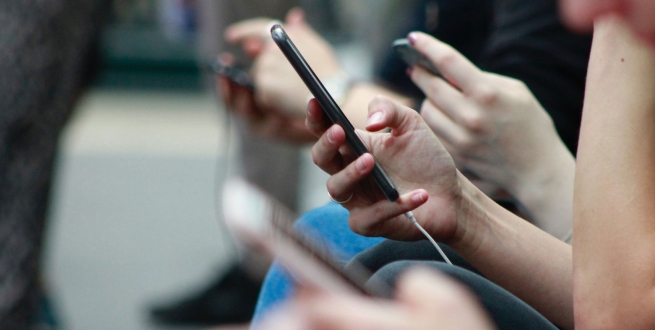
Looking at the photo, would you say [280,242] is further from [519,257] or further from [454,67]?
[454,67]

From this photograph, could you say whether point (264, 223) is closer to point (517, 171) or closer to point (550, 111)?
point (517, 171)

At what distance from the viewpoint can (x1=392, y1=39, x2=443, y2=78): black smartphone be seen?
2.30 feet

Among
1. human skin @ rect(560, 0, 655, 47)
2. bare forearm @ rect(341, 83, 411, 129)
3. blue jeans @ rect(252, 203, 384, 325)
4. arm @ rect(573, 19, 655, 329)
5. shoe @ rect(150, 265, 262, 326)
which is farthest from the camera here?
shoe @ rect(150, 265, 262, 326)

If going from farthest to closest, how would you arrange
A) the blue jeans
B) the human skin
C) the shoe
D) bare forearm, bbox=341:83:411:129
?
the shoe < bare forearm, bbox=341:83:411:129 < the blue jeans < the human skin

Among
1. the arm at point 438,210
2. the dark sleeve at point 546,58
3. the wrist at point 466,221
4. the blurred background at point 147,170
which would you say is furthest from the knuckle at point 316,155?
the blurred background at point 147,170

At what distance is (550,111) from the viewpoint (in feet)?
2.71

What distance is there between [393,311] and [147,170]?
8.88 feet

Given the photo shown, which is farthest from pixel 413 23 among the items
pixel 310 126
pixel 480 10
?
pixel 310 126

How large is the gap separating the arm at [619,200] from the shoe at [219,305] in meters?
1.39

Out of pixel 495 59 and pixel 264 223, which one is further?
pixel 495 59

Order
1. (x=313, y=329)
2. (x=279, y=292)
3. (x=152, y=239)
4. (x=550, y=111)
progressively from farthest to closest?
(x=152, y=239) < (x=550, y=111) < (x=279, y=292) < (x=313, y=329)

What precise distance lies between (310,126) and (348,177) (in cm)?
5

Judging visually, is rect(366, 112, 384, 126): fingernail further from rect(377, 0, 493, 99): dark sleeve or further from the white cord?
rect(377, 0, 493, 99): dark sleeve

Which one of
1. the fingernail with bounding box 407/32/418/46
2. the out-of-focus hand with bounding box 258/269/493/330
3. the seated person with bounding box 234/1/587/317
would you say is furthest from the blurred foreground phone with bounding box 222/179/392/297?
the fingernail with bounding box 407/32/418/46
